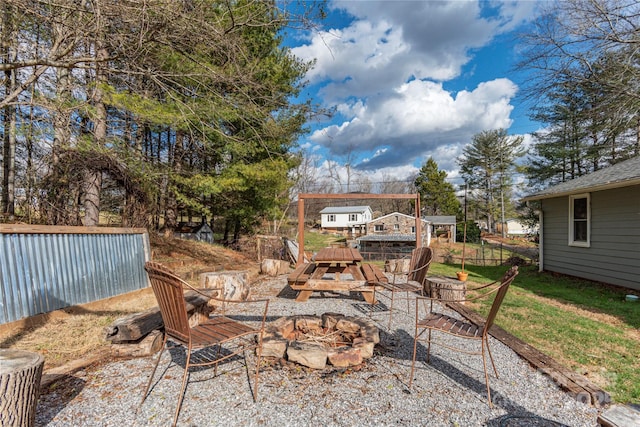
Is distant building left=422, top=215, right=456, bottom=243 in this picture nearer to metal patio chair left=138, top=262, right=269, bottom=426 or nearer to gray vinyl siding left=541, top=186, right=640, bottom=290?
gray vinyl siding left=541, top=186, right=640, bottom=290

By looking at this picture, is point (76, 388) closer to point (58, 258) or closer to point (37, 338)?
point (37, 338)

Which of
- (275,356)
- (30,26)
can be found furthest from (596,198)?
(30,26)

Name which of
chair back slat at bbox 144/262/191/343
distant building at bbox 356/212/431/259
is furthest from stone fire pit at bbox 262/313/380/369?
distant building at bbox 356/212/431/259

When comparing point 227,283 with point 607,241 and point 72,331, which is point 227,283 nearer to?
point 72,331

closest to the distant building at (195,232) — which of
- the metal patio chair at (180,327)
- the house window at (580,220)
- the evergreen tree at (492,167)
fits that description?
the metal patio chair at (180,327)

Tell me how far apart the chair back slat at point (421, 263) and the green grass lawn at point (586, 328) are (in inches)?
44.6

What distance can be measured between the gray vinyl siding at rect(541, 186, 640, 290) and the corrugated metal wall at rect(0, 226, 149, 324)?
9538mm

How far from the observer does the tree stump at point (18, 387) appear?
1.47m

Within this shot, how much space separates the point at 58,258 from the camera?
384 centimetres

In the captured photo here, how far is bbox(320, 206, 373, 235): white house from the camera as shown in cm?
3597

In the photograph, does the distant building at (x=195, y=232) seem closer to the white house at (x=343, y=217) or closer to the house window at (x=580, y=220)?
the house window at (x=580, y=220)

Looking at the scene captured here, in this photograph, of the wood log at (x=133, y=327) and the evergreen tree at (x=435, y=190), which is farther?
the evergreen tree at (x=435, y=190)

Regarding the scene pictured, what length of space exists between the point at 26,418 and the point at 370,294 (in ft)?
13.8

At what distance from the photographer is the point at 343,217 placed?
36688 mm
